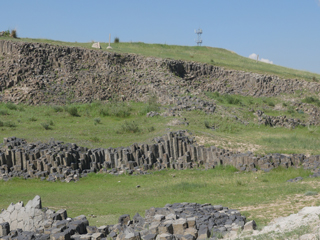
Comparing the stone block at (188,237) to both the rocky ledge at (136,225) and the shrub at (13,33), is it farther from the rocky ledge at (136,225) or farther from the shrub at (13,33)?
the shrub at (13,33)

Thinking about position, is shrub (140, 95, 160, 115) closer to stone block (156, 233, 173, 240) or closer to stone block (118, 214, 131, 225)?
stone block (118, 214, 131, 225)

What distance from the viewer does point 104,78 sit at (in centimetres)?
3847

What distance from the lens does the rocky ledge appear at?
1070cm

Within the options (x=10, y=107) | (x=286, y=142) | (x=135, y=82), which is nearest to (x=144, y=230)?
(x=286, y=142)

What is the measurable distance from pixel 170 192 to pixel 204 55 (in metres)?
35.4

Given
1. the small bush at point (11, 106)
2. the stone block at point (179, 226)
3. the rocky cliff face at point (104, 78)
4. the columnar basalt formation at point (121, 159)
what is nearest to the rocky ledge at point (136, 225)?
the stone block at point (179, 226)

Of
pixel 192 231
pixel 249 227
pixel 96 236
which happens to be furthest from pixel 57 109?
pixel 249 227

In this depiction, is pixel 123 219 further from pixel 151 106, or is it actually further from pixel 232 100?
pixel 232 100

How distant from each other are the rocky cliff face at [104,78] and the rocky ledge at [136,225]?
2313 centimetres

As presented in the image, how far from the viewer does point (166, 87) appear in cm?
3706

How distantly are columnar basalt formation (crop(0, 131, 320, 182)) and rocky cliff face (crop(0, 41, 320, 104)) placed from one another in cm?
1172

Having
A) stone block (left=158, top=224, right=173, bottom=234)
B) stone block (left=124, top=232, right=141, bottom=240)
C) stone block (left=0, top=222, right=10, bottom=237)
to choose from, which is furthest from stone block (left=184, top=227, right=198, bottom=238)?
stone block (left=0, top=222, right=10, bottom=237)

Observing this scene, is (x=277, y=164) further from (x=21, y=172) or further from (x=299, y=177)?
(x=21, y=172)

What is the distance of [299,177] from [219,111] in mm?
13902
